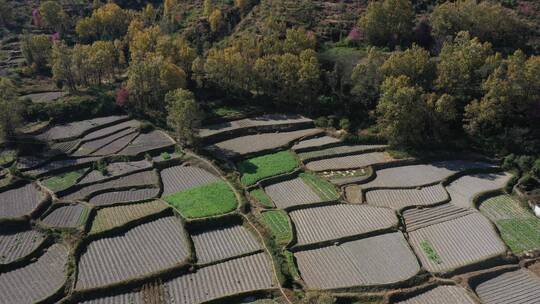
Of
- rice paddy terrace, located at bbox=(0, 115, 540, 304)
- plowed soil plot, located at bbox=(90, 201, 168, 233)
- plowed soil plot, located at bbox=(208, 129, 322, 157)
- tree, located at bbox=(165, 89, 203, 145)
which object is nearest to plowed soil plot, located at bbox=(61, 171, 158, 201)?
rice paddy terrace, located at bbox=(0, 115, 540, 304)

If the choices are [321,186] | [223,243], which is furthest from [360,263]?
[321,186]

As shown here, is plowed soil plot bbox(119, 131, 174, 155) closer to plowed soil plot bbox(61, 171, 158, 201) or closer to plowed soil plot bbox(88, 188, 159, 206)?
plowed soil plot bbox(61, 171, 158, 201)

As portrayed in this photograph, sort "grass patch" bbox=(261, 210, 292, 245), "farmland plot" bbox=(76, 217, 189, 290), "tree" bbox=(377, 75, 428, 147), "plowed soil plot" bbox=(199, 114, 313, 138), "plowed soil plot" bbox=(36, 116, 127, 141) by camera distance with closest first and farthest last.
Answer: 1. "farmland plot" bbox=(76, 217, 189, 290)
2. "grass patch" bbox=(261, 210, 292, 245)
3. "tree" bbox=(377, 75, 428, 147)
4. "plowed soil plot" bbox=(36, 116, 127, 141)
5. "plowed soil plot" bbox=(199, 114, 313, 138)

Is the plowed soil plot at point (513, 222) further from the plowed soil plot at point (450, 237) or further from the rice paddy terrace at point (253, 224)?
the plowed soil plot at point (450, 237)

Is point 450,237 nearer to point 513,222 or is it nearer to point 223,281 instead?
point 513,222

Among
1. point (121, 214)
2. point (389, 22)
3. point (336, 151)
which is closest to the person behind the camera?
point (121, 214)

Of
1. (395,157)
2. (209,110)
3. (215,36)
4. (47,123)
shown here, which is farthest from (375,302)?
(215,36)

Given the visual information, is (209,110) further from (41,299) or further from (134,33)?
(41,299)
